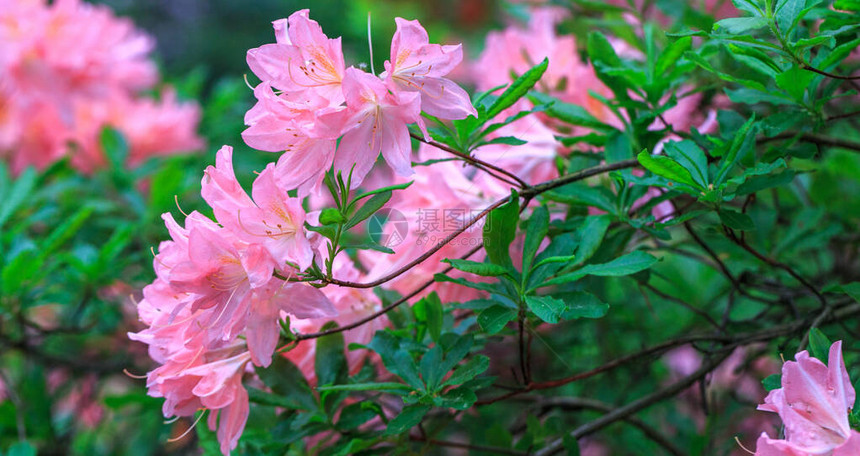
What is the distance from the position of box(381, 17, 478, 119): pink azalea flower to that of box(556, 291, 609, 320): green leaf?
214 millimetres

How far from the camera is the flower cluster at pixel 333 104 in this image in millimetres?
634

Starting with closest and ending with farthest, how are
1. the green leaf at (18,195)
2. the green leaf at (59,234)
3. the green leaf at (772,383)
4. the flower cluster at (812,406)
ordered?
the flower cluster at (812,406) → the green leaf at (772,383) → the green leaf at (59,234) → the green leaf at (18,195)

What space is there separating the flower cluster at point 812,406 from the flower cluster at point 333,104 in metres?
0.37

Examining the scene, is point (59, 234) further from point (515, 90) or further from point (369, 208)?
point (515, 90)

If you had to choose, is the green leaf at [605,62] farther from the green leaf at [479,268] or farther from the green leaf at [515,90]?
the green leaf at [479,268]

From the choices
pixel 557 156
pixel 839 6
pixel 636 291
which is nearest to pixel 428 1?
pixel 636 291

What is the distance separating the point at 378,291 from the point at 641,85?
1.32ft

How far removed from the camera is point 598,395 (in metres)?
1.32

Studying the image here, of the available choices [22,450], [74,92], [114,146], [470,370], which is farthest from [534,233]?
[74,92]

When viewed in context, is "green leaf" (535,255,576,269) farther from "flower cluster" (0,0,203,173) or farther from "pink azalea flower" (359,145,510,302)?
"flower cluster" (0,0,203,173)

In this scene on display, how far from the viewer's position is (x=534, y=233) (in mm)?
758

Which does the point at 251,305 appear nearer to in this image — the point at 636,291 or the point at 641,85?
the point at 641,85

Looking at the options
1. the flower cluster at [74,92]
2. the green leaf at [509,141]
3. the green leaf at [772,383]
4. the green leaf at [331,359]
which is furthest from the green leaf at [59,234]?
the green leaf at [772,383]

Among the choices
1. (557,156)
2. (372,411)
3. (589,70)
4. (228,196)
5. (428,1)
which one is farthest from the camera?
(428,1)
